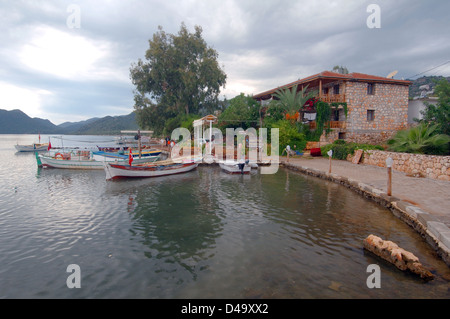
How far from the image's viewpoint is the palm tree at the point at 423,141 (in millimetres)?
16922

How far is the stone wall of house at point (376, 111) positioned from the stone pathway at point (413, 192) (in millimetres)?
11137

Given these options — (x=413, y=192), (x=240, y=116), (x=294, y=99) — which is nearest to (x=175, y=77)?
(x=240, y=116)

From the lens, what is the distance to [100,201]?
13.6 metres

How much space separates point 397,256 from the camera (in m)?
6.44

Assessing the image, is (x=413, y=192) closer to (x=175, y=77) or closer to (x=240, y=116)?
(x=240, y=116)

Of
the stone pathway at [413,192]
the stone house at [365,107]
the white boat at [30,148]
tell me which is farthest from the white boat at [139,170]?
the white boat at [30,148]

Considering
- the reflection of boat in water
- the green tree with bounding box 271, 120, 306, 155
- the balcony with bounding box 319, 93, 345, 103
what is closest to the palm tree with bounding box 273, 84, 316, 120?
the balcony with bounding box 319, 93, 345, 103

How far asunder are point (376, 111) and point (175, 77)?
32015 mm

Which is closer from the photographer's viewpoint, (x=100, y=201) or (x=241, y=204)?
(x=241, y=204)

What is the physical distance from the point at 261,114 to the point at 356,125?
13.1 meters

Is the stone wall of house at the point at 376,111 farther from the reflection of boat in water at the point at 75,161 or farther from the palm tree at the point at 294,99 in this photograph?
the reflection of boat in water at the point at 75,161

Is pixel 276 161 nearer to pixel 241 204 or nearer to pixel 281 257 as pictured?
pixel 241 204

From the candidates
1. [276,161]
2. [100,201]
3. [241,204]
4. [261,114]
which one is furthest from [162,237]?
[261,114]
